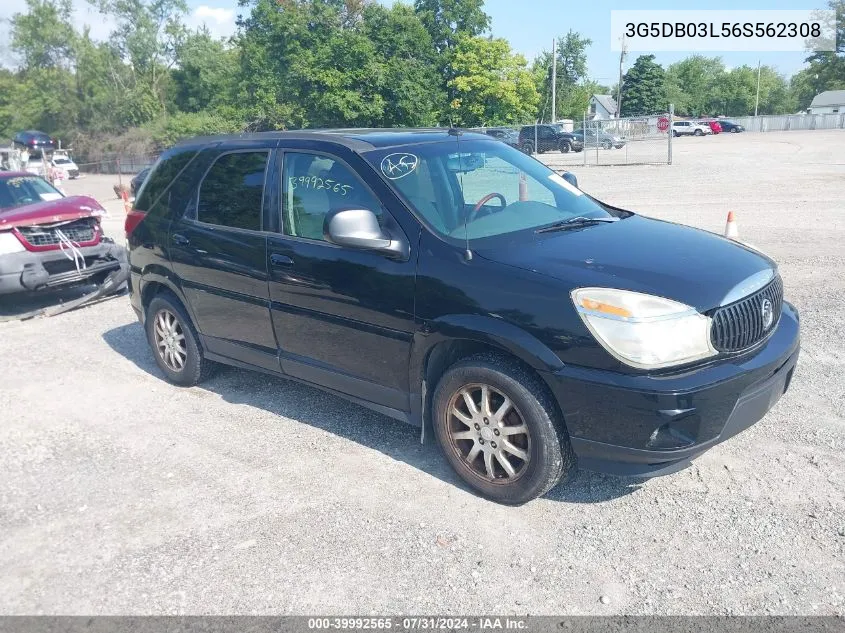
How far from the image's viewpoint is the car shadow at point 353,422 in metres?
4.00

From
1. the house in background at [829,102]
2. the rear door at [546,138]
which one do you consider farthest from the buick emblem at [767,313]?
the house in background at [829,102]

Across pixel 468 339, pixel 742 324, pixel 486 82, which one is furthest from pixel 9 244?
pixel 486 82

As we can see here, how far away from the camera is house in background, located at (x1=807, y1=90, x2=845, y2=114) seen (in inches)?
3386

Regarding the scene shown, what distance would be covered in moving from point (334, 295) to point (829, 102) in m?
Answer: 99.7

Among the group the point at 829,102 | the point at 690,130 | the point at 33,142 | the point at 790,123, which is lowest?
the point at 690,130

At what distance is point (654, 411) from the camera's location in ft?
10.6

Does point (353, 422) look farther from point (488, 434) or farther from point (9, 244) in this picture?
point (9, 244)

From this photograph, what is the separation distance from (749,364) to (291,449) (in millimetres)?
2769

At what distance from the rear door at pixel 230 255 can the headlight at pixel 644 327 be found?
2332 millimetres

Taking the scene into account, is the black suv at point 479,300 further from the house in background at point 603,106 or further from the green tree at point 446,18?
the house in background at point 603,106

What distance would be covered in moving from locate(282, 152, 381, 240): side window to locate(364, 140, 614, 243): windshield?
0.65ft

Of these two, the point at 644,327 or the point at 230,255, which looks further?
the point at 230,255

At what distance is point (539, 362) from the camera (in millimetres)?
3455

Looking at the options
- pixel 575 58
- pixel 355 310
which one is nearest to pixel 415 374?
pixel 355 310
